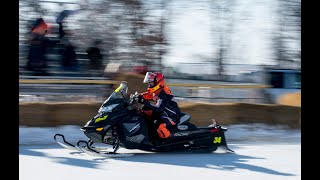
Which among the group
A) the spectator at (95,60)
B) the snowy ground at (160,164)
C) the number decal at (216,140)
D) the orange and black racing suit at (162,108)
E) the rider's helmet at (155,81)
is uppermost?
the spectator at (95,60)

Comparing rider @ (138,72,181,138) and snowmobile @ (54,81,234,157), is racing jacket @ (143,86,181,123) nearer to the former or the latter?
rider @ (138,72,181,138)

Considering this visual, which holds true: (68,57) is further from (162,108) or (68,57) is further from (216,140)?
(216,140)

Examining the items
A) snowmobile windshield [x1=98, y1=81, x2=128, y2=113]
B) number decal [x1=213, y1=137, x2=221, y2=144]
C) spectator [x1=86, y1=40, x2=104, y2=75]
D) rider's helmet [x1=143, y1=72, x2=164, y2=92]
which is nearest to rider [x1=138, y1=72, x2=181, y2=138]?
rider's helmet [x1=143, y1=72, x2=164, y2=92]

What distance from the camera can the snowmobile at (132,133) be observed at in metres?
7.12

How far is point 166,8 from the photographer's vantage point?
55.3ft

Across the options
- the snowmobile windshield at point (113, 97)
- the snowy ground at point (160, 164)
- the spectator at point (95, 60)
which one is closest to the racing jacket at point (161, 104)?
the snowmobile windshield at point (113, 97)

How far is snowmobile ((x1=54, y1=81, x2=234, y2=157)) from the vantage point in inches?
280

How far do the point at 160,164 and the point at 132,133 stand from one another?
2.56 feet

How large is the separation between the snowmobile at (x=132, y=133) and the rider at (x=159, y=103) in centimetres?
10

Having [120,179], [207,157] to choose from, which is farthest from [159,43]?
[120,179]

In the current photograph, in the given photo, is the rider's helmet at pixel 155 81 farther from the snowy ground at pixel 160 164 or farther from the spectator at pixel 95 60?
the spectator at pixel 95 60

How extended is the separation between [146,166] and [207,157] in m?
1.31

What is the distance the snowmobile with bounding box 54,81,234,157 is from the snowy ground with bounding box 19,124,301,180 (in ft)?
0.50

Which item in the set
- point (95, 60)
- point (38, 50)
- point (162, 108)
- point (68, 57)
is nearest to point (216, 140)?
point (162, 108)
